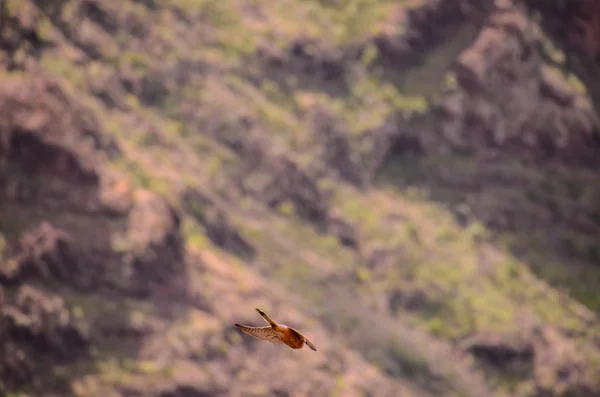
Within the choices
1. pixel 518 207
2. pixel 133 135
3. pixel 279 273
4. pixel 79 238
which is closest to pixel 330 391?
pixel 279 273

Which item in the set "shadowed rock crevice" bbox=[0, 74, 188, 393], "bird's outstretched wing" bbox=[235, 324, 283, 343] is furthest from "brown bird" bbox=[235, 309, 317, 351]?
"shadowed rock crevice" bbox=[0, 74, 188, 393]

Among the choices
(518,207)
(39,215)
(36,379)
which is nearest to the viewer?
(36,379)

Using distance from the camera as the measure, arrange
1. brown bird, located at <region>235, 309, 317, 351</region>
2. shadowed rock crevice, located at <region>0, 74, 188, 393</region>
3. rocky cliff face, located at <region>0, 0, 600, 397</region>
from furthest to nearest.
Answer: rocky cliff face, located at <region>0, 0, 600, 397</region> < shadowed rock crevice, located at <region>0, 74, 188, 393</region> < brown bird, located at <region>235, 309, 317, 351</region>

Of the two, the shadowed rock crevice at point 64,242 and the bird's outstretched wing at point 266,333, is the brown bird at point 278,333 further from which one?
the shadowed rock crevice at point 64,242

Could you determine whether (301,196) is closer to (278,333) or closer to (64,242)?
(64,242)

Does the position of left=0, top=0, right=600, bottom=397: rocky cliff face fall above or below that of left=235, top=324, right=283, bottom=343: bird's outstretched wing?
above

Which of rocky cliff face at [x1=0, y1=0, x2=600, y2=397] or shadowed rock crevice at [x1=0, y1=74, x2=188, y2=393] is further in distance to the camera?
rocky cliff face at [x1=0, y1=0, x2=600, y2=397]

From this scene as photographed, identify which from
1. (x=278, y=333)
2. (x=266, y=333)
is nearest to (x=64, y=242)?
(x=266, y=333)

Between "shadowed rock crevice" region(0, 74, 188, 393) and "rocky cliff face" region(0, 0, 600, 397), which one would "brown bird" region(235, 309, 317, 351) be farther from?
"shadowed rock crevice" region(0, 74, 188, 393)

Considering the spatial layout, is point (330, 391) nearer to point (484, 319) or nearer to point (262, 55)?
point (484, 319)
